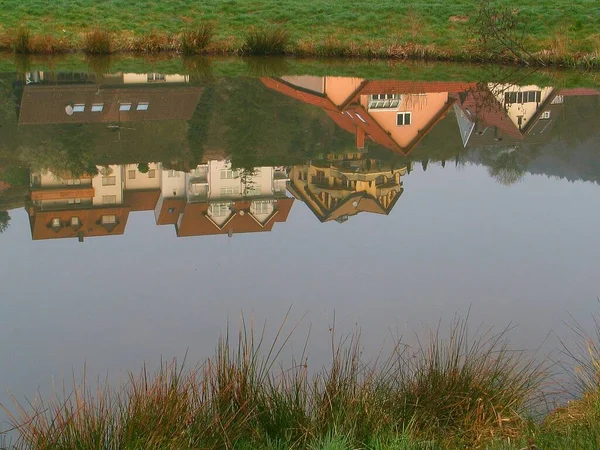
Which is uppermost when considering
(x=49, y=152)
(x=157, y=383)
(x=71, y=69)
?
(x=71, y=69)

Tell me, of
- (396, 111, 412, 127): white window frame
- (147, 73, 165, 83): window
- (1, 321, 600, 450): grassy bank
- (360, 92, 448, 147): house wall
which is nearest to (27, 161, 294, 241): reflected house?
(360, 92, 448, 147): house wall

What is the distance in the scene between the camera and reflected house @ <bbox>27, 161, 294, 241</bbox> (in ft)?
34.9

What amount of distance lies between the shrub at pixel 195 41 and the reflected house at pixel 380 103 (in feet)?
17.8

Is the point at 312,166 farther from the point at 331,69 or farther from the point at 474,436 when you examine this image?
the point at 331,69

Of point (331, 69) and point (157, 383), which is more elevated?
point (331, 69)

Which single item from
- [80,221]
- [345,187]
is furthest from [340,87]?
[80,221]

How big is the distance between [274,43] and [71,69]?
5793 millimetres

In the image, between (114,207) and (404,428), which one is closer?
(404,428)

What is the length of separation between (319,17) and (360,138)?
1388cm

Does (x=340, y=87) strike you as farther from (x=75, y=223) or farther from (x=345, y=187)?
(x=75, y=223)

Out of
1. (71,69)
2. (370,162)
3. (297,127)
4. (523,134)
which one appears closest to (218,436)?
(370,162)

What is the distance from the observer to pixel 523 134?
17.3 meters

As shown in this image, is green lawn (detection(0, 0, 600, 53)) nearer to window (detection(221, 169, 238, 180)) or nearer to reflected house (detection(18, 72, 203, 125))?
reflected house (detection(18, 72, 203, 125))

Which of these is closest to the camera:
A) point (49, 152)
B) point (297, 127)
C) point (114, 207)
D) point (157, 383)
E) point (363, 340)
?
point (157, 383)
